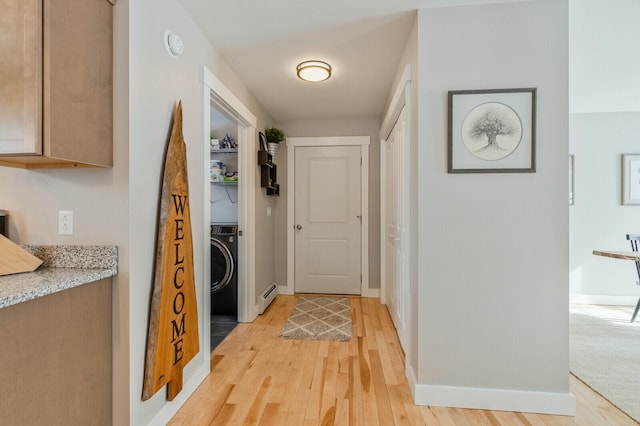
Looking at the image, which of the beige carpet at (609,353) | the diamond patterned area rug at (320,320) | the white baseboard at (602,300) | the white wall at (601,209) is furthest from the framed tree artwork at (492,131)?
the white baseboard at (602,300)

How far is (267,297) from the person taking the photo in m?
3.44

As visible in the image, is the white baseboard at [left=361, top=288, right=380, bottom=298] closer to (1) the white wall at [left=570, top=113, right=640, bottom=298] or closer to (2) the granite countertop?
(1) the white wall at [left=570, top=113, right=640, bottom=298]

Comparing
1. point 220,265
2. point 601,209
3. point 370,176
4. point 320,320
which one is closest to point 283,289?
point 320,320

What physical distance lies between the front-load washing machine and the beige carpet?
9.44 ft

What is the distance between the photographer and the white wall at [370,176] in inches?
154

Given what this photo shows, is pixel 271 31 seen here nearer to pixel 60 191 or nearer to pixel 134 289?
pixel 60 191

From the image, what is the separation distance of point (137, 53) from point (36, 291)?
1094 millimetres

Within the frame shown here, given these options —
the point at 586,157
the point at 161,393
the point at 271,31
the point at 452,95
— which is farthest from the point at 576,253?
the point at 161,393

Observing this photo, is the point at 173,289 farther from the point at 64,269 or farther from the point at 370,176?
the point at 370,176

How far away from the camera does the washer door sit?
9.99ft

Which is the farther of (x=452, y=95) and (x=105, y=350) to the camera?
(x=452, y=95)

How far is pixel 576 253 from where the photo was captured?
3.73m

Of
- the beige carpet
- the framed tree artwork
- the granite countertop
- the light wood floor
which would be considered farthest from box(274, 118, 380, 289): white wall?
the granite countertop

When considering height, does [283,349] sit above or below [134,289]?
below
